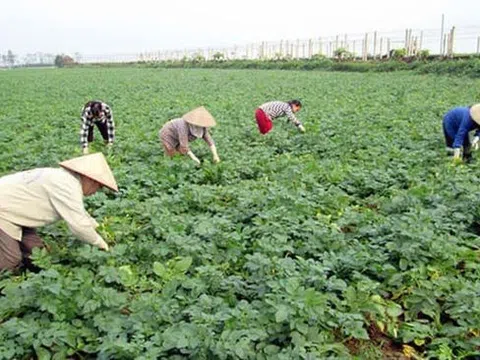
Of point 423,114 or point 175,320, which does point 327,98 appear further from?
point 175,320

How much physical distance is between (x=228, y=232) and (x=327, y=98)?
11.9 meters

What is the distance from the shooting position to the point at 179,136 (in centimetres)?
716

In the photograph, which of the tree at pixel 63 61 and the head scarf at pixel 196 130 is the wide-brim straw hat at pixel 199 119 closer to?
the head scarf at pixel 196 130

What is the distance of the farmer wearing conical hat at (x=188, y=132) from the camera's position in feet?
22.7

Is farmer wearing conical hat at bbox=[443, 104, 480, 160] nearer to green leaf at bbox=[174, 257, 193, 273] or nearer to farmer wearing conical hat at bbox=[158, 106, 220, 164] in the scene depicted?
farmer wearing conical hat at bbox=[158, 106, 220, 164]

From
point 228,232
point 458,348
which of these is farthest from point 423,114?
point 458,348

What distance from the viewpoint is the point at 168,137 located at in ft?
24.6

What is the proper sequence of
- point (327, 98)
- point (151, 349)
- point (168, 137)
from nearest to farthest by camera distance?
point (151, 349) < point (168, 137) < point (327, 98)

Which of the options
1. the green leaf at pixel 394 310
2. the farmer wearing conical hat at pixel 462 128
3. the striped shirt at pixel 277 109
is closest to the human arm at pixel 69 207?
the green leaf at pixel 394 310

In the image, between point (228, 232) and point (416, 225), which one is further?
point (228, 232)

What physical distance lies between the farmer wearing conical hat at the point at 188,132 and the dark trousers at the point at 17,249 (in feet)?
9.87

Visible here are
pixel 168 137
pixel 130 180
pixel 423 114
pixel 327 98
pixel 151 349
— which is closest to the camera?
pixel 151 349

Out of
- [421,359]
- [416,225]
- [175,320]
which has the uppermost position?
[416,225]

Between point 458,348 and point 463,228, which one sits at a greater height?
point 463,228
